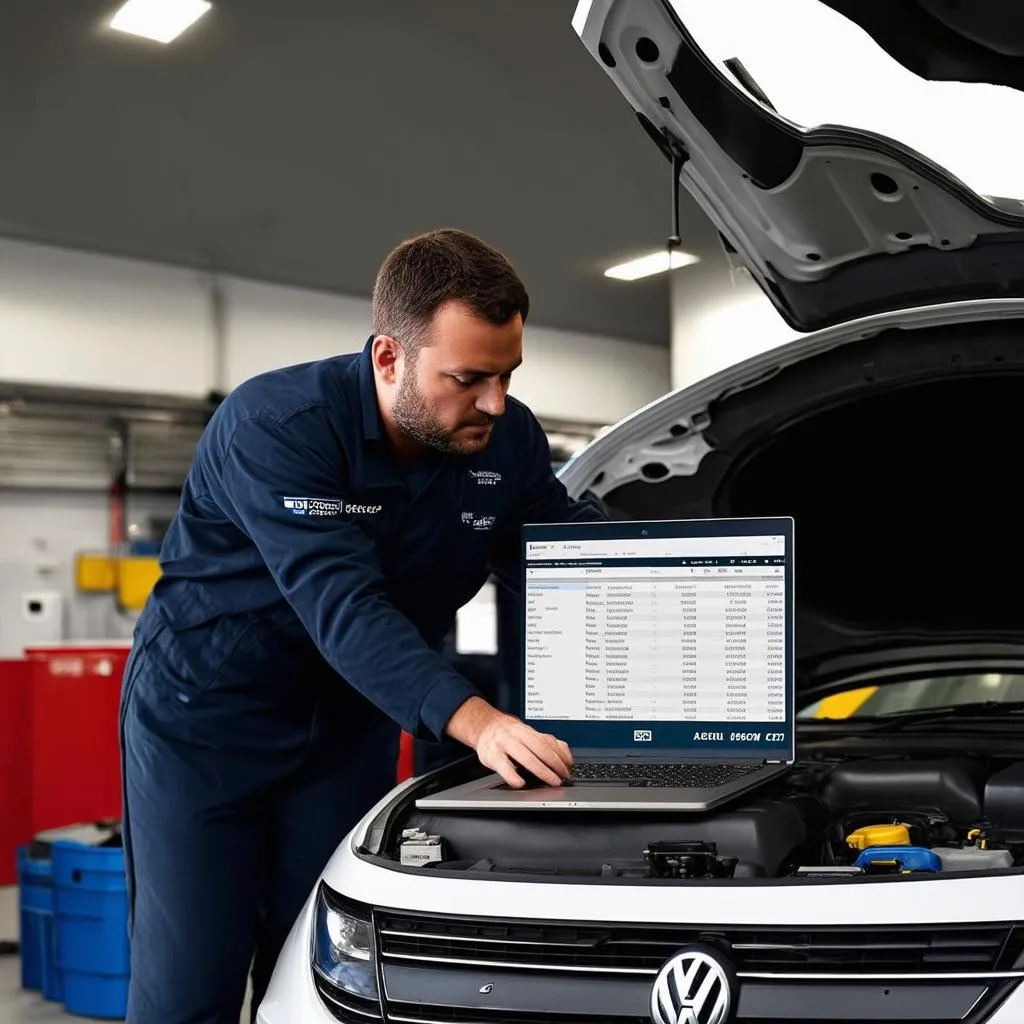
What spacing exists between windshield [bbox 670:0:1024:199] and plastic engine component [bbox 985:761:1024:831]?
34.7 inches

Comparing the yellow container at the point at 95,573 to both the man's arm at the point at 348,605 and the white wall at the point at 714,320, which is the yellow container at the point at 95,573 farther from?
the man's arm at the point at 348,605

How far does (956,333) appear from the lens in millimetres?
1991

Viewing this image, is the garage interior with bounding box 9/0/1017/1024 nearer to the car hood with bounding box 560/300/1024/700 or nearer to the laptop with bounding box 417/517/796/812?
the car hood with bounding box 560/300/1024/700

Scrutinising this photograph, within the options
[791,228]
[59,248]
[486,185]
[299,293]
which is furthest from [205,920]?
[299,293]

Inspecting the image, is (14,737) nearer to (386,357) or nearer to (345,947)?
(386,357)

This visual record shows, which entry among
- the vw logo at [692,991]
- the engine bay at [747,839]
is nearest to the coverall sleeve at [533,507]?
the engine bay at [747,839]

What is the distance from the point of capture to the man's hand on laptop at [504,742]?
4.92 feet

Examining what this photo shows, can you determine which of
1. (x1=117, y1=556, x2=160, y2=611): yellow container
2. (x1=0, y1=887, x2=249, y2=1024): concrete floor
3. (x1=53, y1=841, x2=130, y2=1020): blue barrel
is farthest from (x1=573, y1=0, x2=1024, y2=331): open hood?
(x1=117, y1=556, x2=160, y2=611): yellow container

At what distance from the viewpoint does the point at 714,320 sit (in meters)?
7.48

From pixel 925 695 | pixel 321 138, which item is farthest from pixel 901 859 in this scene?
pixel 321 138

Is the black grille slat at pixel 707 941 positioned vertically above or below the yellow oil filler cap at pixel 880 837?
below

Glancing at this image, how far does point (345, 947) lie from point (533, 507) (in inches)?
33.3

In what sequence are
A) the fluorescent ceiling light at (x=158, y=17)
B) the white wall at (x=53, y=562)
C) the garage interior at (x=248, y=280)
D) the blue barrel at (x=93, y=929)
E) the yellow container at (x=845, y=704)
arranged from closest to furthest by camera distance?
1. the yellow container at (x=845, y=704)
2. the blue barrel at (x=93, y=929)
3. the garage interior at (x=248, y=280)
4. the fluorescent ceiling light at (x=158, y=17)
5. the white wall at (x=53, y=562)

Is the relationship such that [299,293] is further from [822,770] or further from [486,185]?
[822,770]
